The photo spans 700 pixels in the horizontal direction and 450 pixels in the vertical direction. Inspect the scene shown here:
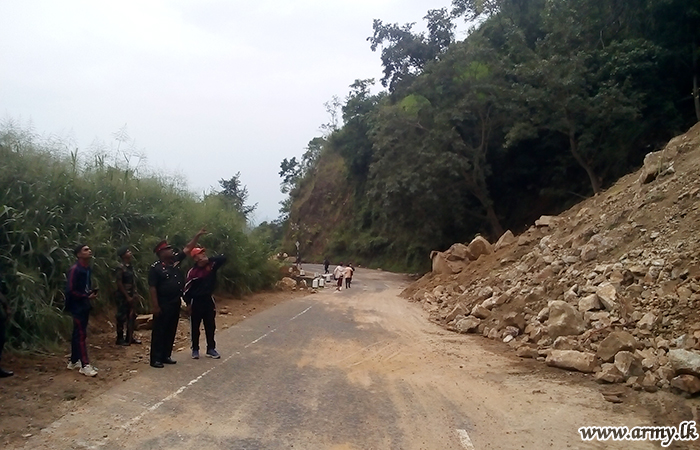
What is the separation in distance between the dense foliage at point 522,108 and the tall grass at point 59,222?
18.7 meters

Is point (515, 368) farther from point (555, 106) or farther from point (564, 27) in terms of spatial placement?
point (564, 27)

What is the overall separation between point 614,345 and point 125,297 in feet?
24.7

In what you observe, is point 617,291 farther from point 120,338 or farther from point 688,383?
point 120,338

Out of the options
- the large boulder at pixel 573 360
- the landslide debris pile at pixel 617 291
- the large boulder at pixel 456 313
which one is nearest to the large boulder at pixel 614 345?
the landslide debris pile at pixel 617 291

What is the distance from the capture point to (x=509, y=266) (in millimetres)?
17281

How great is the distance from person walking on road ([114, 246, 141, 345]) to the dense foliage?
70.3 ft

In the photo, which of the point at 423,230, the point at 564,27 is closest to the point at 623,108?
the point at 564,27

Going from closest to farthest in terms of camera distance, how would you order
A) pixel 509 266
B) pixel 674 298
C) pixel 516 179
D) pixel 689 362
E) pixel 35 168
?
pixel 689 362
pixel 674 298
pixel 35 168
pixel 509 266
pixel 516 179

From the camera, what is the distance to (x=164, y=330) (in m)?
8.36

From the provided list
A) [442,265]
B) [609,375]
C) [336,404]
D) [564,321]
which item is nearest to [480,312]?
[564,321]

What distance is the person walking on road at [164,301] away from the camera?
826 centimetres

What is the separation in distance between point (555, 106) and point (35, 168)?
2237 centimetres

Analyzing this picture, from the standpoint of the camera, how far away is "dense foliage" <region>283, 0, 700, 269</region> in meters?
25.0

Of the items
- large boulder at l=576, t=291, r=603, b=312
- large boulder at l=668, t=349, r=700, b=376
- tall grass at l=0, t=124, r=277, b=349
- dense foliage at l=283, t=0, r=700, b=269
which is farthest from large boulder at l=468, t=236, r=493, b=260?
large boulder at l=668, t=349, r=700, b=376
